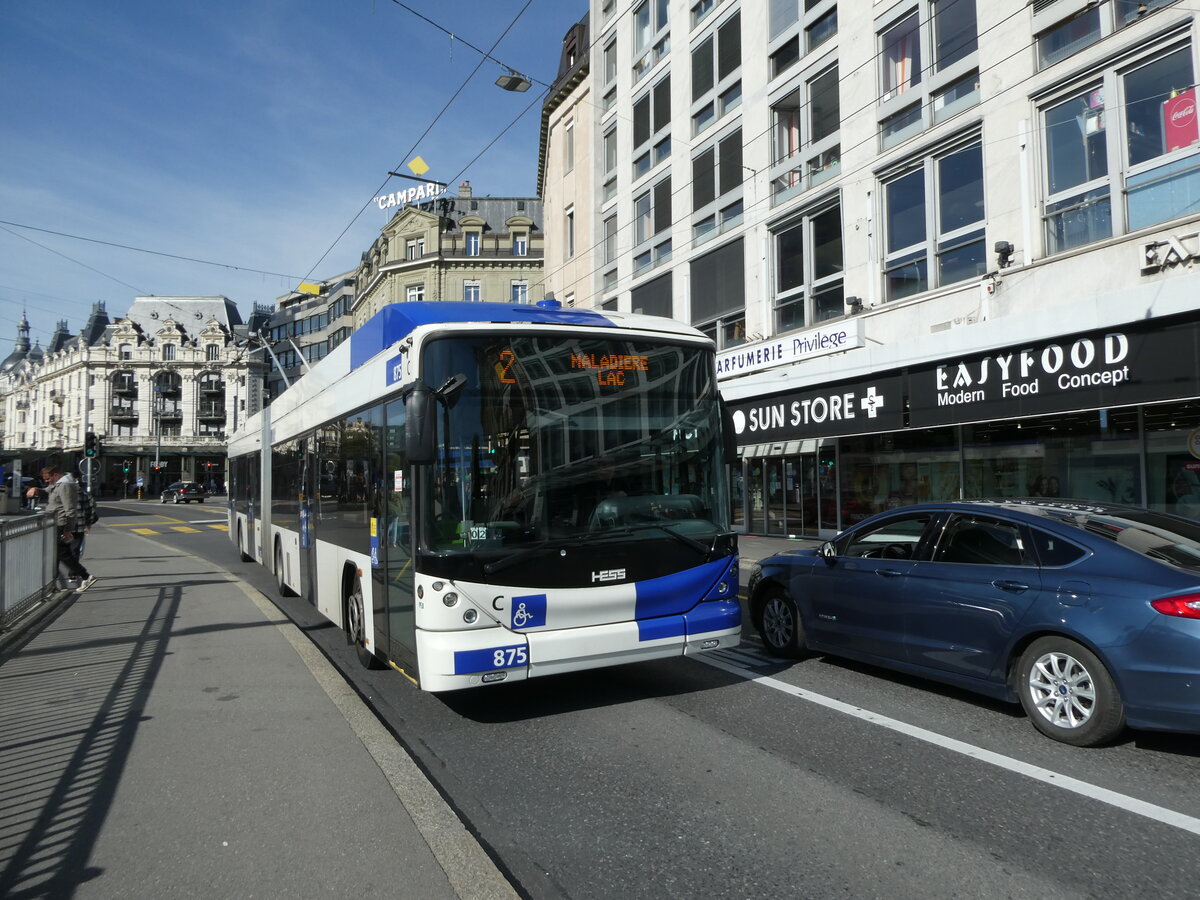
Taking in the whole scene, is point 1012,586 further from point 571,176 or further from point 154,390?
point 154,390

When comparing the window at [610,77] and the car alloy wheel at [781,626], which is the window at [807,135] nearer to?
the window at [610,77]

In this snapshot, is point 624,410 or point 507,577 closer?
point 507,577

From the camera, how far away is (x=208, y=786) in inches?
178

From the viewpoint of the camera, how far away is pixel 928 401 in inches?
582

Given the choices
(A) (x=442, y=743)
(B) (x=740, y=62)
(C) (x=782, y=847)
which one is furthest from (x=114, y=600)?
(B) (x=740, y=62)

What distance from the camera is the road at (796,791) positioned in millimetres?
3436

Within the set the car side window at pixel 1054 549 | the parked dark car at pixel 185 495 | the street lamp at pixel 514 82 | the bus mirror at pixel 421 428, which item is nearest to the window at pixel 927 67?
the street lamp at pixel 514 82

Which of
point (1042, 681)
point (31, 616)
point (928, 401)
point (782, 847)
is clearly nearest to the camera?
point (782, 847)

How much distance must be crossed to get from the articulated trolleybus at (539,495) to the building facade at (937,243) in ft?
27.2

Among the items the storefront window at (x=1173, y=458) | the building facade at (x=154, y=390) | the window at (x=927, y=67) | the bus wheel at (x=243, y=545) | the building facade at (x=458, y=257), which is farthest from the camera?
the building facade at (x=154, y=390)

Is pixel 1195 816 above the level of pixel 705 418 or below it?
below

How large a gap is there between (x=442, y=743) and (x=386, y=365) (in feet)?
9.03

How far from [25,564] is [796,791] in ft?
31.5

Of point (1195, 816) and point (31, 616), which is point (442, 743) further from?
point (31, 616)
